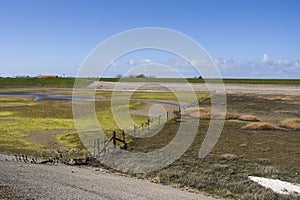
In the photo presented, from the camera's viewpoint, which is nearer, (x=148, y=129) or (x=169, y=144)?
(x=169, y=144)

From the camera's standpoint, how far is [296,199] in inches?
693

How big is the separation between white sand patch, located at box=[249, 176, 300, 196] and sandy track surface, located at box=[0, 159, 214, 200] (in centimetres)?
400

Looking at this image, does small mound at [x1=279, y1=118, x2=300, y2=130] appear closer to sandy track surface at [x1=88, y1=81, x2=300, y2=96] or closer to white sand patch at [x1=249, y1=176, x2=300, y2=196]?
white sand patch at [x1=249, y1=176, x2=300, y2=196]

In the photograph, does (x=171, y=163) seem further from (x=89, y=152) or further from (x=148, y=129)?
(x=148, y=129)

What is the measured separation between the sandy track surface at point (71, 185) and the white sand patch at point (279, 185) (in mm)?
4000

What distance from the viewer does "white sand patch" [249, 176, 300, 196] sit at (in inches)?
738

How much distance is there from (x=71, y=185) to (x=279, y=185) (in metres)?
11.7

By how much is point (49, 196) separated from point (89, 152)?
1084 centimetres

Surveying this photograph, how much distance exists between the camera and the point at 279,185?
19766 mm

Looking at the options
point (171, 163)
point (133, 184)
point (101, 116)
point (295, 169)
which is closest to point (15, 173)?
point (133, 184)

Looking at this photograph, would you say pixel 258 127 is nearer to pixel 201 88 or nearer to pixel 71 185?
pixel 71 185

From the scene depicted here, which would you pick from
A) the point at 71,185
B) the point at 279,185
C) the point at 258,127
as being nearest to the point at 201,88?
the point at 258,127

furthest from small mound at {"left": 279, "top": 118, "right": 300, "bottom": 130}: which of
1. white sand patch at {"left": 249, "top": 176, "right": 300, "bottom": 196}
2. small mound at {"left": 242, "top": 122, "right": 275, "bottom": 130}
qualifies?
white sand patch at {"left": 249, "top": 176, "right": 300, "bottom": 196}

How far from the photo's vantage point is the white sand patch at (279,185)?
18742mm
